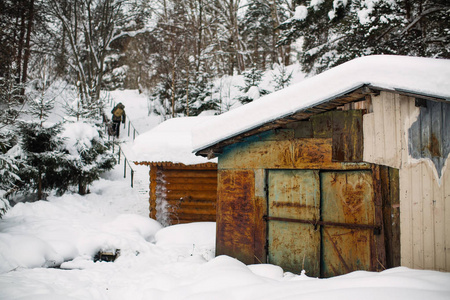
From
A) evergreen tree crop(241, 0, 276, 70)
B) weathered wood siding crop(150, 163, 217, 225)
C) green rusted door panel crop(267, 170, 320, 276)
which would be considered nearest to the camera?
green rusted door panel crop(267, 170, 320, 276)

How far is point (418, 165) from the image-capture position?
3859 millimetres

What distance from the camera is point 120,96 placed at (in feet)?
101

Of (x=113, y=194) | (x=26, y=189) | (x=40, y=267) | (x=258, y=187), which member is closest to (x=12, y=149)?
(x=26, y=189)

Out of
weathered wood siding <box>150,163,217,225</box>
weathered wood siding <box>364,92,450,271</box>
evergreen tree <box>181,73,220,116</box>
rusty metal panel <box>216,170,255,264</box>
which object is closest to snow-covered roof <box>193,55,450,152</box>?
weathered wood siding <box>364,92,450,271</box>

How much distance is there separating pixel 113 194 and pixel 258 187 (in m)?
8.67

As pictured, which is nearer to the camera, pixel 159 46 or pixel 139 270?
pixel 139 270

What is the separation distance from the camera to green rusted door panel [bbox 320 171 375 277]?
439cm

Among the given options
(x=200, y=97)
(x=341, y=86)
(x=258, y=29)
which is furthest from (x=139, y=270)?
(x=258, y=29)

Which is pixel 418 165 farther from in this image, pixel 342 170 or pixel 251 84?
pixel 251 84

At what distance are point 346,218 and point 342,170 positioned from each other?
804 millimetres

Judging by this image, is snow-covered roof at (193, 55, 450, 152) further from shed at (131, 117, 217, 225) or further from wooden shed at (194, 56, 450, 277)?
shed at (131, 117, 217, 225)

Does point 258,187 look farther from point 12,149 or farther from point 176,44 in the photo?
point 176,44

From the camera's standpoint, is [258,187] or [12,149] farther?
[12,149]

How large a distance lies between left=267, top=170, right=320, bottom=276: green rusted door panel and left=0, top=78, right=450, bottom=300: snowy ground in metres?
0.35
